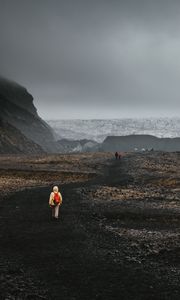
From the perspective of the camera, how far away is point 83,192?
4072 centimetres

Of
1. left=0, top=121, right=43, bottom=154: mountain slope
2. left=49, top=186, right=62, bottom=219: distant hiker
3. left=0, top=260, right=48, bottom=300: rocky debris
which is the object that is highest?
left=0, top=121, right=43, bottom=154: mountain slope

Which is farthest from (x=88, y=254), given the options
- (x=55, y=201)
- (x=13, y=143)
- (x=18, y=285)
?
(x=13, y=143)

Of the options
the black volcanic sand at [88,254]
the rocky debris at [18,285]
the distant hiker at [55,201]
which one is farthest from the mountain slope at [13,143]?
the rocky debris at [18,285]

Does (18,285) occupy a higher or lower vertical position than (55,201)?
lower

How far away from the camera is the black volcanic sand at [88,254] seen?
47.9 ft

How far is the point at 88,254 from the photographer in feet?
62.0

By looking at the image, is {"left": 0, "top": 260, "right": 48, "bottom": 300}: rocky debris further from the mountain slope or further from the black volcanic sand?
the mountain slope

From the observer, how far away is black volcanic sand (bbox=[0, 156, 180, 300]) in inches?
575

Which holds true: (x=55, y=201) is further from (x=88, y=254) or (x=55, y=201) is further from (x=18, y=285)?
(x=18, y=285)

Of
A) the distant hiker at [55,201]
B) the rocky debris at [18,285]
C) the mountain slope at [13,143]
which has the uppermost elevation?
the mountain slope at [13,143]

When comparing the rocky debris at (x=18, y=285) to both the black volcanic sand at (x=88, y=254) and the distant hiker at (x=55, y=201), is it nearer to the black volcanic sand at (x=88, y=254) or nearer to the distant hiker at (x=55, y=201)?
the black volcanic sand at (x=88, y=254)

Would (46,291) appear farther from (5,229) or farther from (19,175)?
(19,175)

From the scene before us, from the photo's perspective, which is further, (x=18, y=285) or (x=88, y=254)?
(x=88, y=254)

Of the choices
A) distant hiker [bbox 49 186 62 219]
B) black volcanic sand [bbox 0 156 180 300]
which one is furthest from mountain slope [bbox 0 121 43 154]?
distant hiker [bbox 49 186 62 219]
